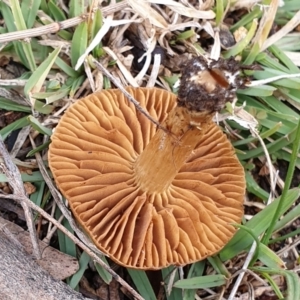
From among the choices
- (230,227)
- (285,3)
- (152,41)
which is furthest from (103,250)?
(285,3)

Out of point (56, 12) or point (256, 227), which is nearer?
point (256, 227)

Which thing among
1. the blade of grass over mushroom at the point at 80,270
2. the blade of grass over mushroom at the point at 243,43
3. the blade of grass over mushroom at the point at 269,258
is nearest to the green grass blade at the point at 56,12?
the blade of grass over mushroom at the point at 243,43

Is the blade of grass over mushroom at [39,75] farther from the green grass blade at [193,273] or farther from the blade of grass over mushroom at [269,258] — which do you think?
the blade of grass over mushroom at [269,258]

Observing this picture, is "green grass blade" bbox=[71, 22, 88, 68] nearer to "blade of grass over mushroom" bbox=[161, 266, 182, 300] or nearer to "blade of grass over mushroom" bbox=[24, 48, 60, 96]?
"blade of grass over mushroom" bbox=[24, 48, 60, 96]

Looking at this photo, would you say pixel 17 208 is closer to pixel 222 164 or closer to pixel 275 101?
pixel 222 164

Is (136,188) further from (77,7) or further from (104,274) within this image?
(77,7)

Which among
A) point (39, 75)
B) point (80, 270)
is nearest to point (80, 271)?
point (80, 270)
